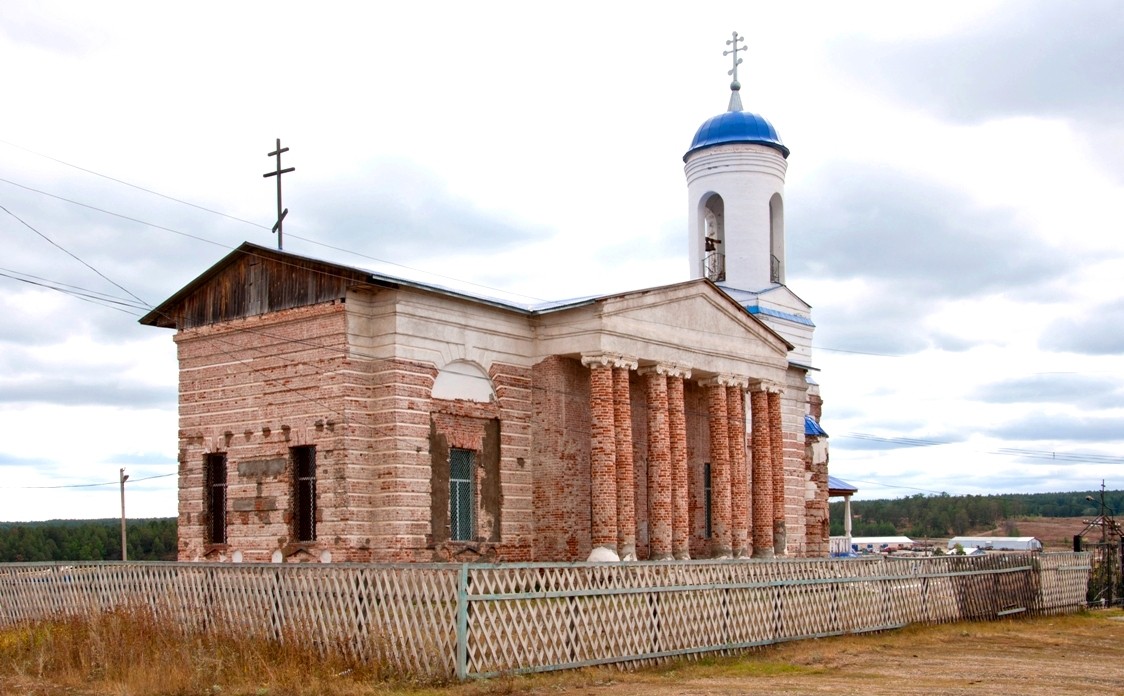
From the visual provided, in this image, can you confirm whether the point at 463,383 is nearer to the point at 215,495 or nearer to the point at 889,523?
the point at 215,495

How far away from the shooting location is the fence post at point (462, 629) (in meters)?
12.9

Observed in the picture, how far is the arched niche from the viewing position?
21578mm

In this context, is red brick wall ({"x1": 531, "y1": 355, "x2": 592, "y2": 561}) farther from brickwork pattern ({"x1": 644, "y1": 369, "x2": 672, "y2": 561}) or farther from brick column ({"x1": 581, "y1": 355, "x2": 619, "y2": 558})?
brickwork pattern ({"x1": 644, "y1": 369, "x2": 672, "y2": 561})

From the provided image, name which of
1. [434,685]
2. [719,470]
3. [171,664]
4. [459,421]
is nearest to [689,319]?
[719,470]

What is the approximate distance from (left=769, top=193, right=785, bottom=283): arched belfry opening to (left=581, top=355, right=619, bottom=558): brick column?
14.7 m

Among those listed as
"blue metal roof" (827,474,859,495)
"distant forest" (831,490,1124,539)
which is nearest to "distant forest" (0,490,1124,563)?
"distant forest" (831,490,1124,539)

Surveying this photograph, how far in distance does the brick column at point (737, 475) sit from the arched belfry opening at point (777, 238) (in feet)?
33.4

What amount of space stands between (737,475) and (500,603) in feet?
47.2

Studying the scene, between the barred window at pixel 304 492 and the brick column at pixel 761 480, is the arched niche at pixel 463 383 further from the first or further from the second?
the brick column at pixel 761 480

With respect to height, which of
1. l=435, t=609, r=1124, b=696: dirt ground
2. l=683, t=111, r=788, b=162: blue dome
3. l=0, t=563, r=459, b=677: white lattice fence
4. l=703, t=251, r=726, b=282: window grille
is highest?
l=683, t=111, r=788, b=162: blue dome

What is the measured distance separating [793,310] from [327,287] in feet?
64.4

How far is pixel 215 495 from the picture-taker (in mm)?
22672

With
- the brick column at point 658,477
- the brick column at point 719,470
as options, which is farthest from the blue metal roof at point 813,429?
the brick column at point 658,477

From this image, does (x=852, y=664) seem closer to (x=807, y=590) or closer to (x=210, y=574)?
(x=807, y=590)
